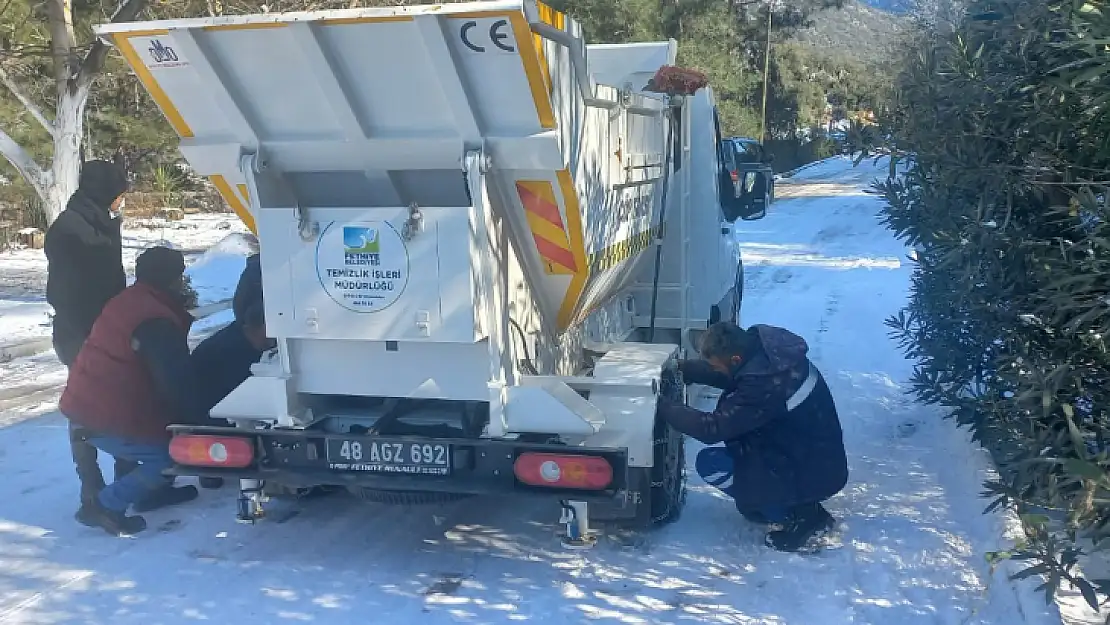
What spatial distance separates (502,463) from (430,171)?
133cm

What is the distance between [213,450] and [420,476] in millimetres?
1014

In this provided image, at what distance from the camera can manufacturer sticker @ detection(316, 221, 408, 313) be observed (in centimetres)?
405

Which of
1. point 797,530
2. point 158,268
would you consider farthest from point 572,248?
point 158,268

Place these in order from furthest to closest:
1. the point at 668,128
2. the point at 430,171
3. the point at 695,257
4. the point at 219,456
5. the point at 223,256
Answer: the point at 223,256 < the point at 695,257 < the point at 668,128 < the point at 219,456 < the point at 430,171

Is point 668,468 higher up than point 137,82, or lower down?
lower down


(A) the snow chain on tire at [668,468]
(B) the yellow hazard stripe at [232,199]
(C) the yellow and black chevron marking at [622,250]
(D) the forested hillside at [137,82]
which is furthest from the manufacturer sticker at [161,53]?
(D) the forested hillside at [137,82]

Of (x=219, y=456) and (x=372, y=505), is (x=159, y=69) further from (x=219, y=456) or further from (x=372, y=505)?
(x=372, y=505)

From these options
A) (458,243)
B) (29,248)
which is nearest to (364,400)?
(458,243)

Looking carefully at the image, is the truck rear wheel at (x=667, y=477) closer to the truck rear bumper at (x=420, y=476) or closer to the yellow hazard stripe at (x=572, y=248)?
the truck rear bumper at (x=420, y=476)

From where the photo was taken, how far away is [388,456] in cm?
421

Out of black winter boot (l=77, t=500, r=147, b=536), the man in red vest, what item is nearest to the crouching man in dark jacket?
the man in red vest

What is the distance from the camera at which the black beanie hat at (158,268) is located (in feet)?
15.9

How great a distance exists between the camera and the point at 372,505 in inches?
211

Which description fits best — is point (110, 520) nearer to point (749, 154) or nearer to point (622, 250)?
point (622, 250)
